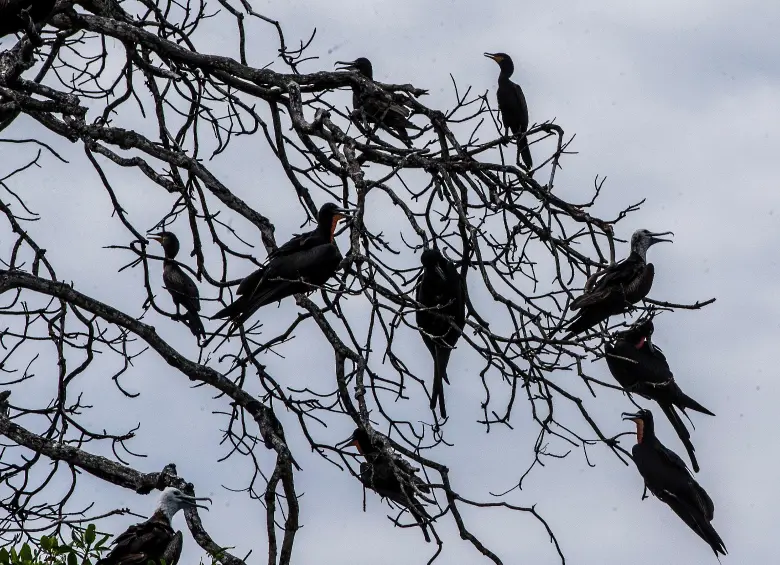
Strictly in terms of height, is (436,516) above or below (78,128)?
below

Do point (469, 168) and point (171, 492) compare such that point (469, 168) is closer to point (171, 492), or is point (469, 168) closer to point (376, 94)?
point (376, 94)

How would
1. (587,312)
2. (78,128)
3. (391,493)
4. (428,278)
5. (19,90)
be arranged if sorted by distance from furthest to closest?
(391,493)
(428,278)
(587,312)
(19,90)
(78,128)

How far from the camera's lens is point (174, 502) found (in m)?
5.00

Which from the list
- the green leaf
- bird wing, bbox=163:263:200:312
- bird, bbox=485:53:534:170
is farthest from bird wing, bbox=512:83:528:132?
the green leaf

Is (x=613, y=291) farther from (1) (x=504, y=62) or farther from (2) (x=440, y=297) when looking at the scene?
(1) (x=504, y=62)

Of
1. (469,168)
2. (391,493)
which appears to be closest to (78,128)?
(469,168)

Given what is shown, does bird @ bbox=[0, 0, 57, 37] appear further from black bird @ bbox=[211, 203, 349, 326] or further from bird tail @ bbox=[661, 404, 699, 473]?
bird tail @ bbox=[661, 404, 699, 473]

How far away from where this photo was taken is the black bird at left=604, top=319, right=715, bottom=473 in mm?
5965

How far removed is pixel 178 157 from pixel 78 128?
1.30ft

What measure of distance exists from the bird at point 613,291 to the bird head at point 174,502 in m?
1.60

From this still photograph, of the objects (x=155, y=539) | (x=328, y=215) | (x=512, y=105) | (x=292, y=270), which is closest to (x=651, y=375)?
(x=328, y=215)

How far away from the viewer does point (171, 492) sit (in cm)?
492

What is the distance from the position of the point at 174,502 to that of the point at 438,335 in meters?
1.26

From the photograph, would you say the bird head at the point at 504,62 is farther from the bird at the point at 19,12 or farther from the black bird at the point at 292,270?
the bird at the point at 19,12
